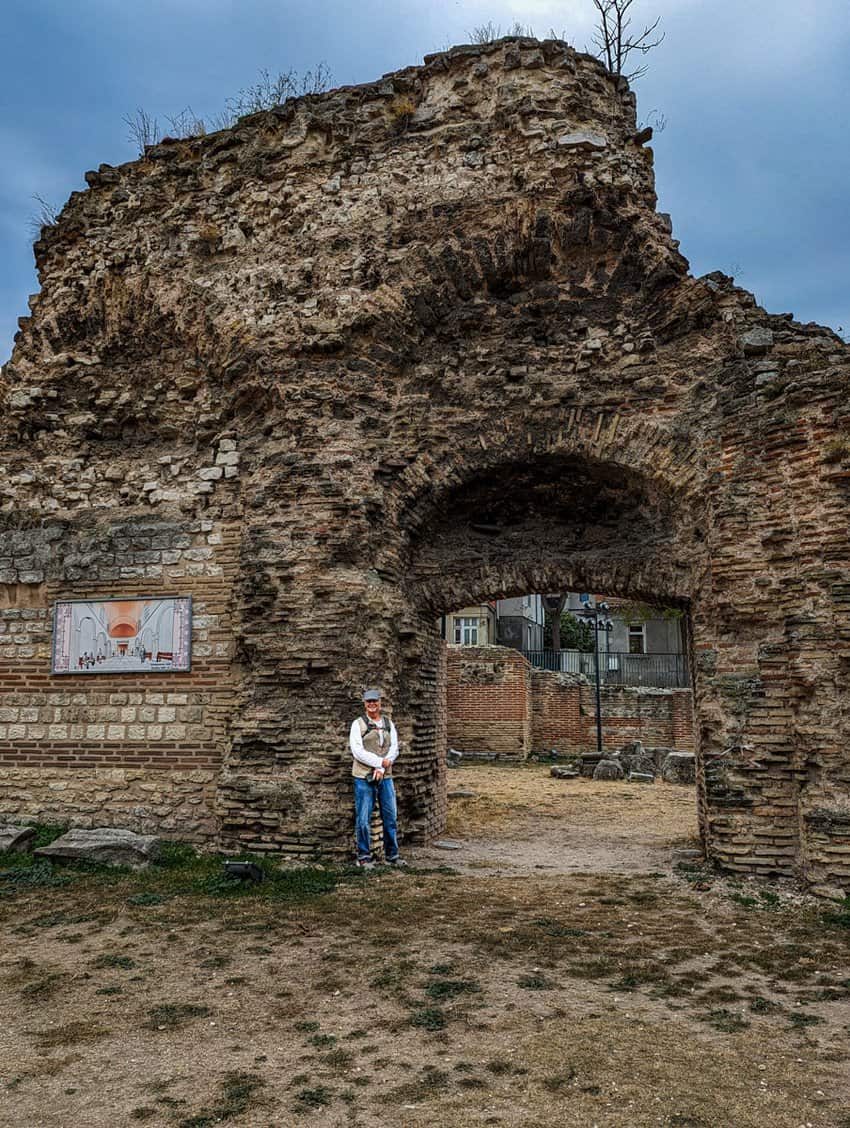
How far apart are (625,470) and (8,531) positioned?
21.9ft

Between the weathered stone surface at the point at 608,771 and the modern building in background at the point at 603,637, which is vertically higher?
the modern building in background at the point at 603,637

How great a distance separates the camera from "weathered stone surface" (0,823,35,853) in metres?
7.54

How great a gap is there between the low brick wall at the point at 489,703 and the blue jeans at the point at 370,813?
12315 millimetres

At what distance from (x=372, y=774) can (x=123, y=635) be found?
10.2 ft

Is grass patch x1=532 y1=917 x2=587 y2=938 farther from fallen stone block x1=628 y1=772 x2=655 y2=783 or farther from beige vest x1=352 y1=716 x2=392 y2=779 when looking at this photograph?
fallen stone block x1=628 y1=772 x2=655 y2=783

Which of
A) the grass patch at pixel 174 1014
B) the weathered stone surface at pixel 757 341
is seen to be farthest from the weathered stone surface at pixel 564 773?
the grass patch at pixel 174 1014

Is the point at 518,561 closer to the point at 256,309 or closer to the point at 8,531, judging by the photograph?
the point at 256,309

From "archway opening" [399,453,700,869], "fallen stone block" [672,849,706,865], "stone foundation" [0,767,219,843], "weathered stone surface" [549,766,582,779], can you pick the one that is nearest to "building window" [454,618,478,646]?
"weathered stone surface" [549,766,582,779]

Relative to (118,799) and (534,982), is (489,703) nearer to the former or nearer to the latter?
(118,799)

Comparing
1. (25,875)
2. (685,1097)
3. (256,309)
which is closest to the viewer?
(685,1097)

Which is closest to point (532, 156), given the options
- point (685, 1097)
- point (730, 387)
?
point (730, 387)

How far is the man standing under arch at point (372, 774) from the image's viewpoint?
23.5 ft

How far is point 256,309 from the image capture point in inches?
346

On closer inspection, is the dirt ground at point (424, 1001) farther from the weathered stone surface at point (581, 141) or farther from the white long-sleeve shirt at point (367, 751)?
the weathered stone surface at point (581, 141)
